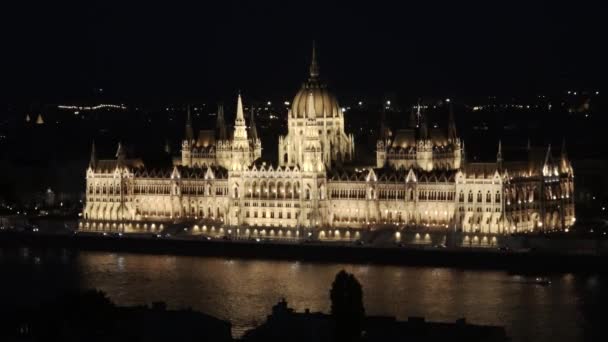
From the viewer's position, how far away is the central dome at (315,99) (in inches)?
3743

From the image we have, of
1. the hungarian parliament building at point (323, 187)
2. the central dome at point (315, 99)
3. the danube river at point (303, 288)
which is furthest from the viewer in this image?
the central dome at point (315, 99)

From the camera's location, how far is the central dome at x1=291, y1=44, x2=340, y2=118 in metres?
95.1

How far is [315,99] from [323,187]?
194 inches

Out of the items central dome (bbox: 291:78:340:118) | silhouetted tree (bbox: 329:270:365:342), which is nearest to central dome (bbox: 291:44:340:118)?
central dome (bbox: 291:78:340:118)

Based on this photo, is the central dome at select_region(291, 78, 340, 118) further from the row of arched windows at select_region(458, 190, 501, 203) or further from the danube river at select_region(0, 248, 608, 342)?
the row of arched windows at select_region(458, 190, 501, 203)

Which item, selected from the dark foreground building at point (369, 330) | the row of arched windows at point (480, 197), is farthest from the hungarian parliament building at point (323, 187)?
the dark foreground building at point (369, 330)

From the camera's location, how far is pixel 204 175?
318 feet

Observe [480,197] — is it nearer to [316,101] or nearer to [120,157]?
[316,101]

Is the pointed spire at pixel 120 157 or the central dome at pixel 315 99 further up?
the central dome at pixel 315 99

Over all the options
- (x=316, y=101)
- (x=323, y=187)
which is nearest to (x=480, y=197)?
(x=323, y=187)

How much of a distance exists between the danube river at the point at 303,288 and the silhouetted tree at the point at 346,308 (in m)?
12.7

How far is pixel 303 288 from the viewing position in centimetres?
7825

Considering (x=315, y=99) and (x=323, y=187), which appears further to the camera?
(x=315, y=99)

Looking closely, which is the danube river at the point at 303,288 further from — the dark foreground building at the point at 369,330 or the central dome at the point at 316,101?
the central dome at the point at 316,101
